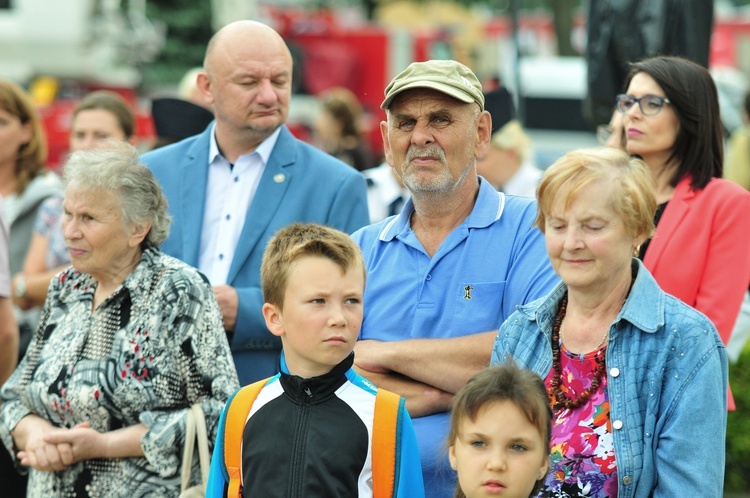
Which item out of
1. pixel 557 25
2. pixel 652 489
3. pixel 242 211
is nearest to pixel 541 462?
pixel 652 489

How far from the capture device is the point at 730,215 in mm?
4688

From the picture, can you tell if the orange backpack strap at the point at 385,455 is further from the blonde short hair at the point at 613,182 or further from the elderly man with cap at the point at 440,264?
the blonde short hair at the point at 613,182

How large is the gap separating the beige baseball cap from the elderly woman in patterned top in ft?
3.39

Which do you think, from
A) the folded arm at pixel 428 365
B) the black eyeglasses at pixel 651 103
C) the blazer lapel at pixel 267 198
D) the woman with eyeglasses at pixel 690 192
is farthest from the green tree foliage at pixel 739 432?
the folded arm at pixel 428 365

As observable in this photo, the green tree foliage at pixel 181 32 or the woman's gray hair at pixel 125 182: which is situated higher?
the woman's gray hair at pixel 125 182

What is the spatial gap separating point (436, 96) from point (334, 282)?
2.97 feet

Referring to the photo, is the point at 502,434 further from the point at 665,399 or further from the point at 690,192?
the point at 690,192

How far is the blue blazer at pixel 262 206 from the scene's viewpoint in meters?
5.04

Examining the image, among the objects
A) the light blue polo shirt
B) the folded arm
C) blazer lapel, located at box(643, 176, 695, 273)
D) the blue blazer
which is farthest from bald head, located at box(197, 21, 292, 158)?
blazer lapel, located at box(643, 176, 695, 273)

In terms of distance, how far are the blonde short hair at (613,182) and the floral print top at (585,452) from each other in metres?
0.41

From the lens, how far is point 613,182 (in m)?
3.49

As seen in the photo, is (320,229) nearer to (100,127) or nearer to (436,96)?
(436,96)

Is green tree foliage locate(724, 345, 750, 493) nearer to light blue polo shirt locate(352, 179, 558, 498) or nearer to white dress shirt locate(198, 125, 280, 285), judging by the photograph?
white dress shirt locate(198, 125, 280, 285)

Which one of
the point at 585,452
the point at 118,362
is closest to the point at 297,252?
the point at 118,362
